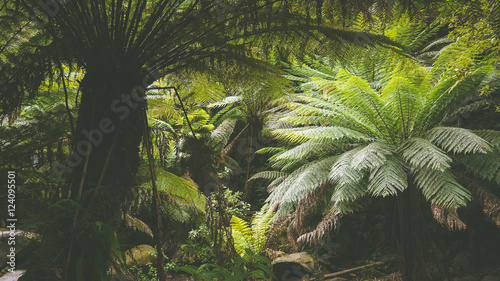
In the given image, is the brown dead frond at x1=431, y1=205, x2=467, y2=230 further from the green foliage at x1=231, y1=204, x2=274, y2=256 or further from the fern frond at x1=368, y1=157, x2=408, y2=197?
the green foliage at x1=231, y1=204, x2=274, y2=256

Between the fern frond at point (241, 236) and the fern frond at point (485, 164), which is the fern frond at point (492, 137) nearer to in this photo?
the fern frond at point (485, 164)

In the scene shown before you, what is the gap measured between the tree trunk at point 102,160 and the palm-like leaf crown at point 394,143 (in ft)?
4.46

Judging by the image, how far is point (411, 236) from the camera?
8.54ft

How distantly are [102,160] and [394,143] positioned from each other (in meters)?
2.71

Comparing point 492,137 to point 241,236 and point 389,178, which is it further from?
point 241,236

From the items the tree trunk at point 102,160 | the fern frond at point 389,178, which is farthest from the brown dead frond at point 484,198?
the tree trunk at point 102,160

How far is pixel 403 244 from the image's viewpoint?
104 inches

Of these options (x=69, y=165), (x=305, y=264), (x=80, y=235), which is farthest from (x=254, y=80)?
(x=305, y=264)

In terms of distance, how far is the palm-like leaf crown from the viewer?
7.79 ft

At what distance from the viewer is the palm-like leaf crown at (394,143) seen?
238cm

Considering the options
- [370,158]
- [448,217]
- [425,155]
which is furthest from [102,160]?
[448,217]

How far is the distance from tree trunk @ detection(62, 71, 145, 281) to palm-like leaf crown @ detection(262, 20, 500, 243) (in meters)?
1.36

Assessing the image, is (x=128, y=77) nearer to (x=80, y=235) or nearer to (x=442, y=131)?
(x=80, y=235)

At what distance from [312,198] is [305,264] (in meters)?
0.78
